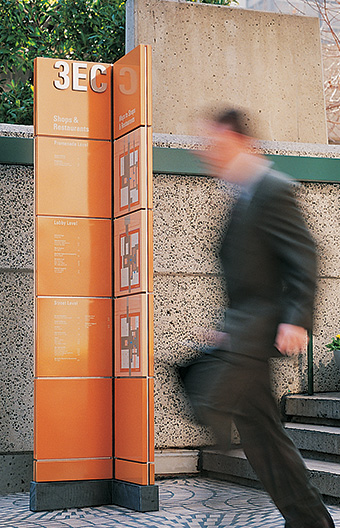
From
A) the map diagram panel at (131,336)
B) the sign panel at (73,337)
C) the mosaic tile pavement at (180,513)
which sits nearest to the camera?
the mosaic tile pavement at (180,513)

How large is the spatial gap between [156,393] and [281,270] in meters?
3.15

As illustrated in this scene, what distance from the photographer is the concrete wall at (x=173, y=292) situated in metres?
5.64

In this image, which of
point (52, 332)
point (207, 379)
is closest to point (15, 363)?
point (52, 332)

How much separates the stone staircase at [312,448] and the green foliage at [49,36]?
6132mm

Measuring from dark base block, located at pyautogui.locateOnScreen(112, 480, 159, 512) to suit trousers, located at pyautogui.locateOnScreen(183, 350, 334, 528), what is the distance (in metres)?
1.77

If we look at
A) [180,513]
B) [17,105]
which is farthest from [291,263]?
[17,105]

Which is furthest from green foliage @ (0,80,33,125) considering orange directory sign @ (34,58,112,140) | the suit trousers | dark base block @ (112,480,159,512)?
the suit trousers

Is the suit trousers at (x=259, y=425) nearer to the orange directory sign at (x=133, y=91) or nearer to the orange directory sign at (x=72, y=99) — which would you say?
the orange directory sign at (x=133, y=91)

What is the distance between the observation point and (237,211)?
310 cm

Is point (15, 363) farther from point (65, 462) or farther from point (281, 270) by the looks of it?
point (281, 270)

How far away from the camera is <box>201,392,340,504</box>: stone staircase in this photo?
15.1 ft

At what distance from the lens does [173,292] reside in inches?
239

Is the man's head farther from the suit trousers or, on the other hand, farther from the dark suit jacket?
the suit trousers

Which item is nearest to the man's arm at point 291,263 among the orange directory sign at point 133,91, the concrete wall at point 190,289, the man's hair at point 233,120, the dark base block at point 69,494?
the man's hair at point 233,120
